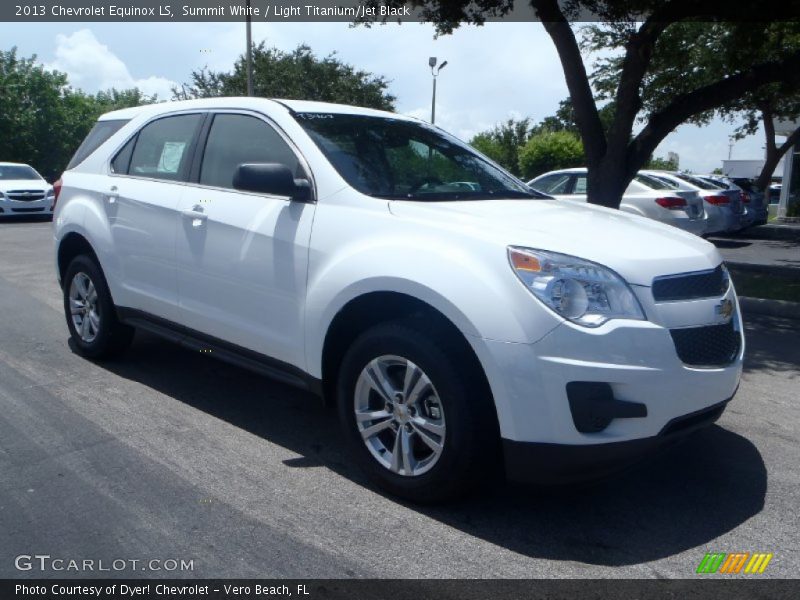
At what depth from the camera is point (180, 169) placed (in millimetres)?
5102

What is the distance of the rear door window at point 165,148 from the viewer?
5.11m

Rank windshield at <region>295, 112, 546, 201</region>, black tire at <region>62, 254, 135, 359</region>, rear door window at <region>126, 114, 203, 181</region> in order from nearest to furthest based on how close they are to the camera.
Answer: windshield at <region>295, 112, 546, 201</region>
rear door window at <region>126, 114, 203, 181</region>
black tire at <region>62, 254, 135, 359</region>

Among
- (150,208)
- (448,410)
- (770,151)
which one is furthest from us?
(770,151)

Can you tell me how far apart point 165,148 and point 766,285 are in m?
7.75

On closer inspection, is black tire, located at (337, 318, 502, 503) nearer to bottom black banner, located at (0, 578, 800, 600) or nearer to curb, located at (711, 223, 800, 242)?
bottom black banner, located at (0, 578, 800, 600)

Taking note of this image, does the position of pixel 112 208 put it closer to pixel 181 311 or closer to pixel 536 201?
pixel 181 311

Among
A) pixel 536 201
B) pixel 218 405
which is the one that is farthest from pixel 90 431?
pixel 536 201

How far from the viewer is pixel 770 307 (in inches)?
335

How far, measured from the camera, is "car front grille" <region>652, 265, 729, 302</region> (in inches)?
135

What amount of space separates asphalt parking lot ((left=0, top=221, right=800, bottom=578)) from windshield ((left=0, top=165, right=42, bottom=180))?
18.8 meters

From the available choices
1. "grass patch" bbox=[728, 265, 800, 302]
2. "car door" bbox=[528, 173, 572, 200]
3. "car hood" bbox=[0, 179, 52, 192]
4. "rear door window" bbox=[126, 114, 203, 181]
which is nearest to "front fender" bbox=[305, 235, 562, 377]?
"rear door window" bbox=[126, 114, 203, 181]

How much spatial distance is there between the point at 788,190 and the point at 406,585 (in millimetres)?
29149

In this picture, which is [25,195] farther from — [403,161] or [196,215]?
[403,161]

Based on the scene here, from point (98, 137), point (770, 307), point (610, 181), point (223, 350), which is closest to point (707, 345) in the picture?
point (223, 350)
